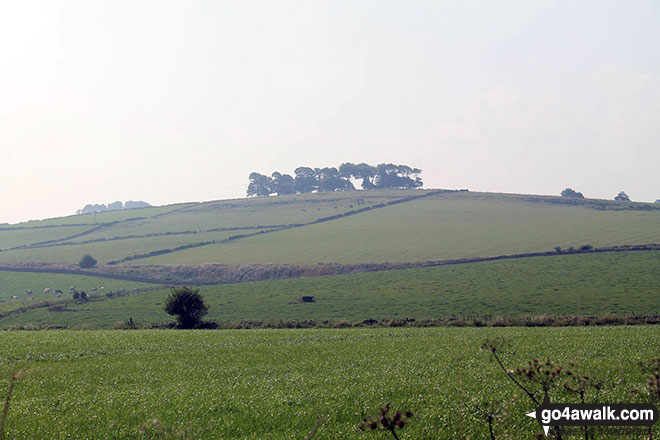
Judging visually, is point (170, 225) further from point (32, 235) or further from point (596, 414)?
point (596, 414)

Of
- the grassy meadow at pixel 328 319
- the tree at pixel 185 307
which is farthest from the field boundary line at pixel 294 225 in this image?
the tree at pixel 185 307

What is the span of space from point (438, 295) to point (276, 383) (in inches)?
1957

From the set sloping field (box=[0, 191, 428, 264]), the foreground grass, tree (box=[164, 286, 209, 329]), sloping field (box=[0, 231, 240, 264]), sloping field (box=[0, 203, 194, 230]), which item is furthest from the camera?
sloping field (box=[0, 203, 194, 230])

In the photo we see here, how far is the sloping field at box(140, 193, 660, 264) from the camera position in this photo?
100 m

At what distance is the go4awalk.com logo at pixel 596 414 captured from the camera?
5660 mm

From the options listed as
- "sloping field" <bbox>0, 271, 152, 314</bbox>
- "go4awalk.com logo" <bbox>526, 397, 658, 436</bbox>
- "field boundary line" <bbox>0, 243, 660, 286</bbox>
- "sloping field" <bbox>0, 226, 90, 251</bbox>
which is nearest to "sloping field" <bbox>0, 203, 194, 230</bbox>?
"sloping field" <bbox>0, 226, 90, 251</bbox>

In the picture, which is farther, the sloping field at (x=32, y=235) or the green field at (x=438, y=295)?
the sloping field at (x=32, y=235)

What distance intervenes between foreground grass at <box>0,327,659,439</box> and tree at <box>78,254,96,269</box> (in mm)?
75818

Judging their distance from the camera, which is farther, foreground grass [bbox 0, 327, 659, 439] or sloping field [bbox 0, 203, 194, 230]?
sloping field [bbox 0, 203, 194, 230]

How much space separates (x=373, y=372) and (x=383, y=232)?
105 meters

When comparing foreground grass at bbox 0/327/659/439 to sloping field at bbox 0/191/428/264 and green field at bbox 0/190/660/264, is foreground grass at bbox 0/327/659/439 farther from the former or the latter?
sloping field at bbox 0/191/428/264

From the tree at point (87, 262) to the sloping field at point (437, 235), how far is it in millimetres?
9637

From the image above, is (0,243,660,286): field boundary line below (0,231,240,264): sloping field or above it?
below

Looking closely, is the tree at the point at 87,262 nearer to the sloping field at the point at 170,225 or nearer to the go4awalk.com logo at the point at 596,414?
the sloping field at the point at 170,225
